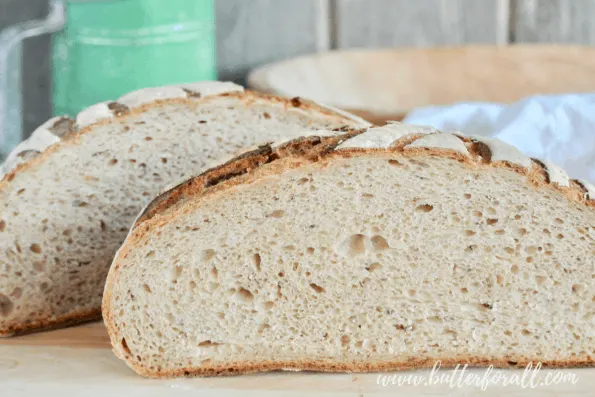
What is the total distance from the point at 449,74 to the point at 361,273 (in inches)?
67.8

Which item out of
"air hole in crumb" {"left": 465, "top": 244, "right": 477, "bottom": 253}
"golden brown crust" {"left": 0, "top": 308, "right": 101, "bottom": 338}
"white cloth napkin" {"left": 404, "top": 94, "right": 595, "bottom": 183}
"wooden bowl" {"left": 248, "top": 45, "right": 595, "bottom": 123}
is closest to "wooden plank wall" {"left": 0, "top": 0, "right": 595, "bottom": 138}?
"wooden bowl" {"left": 248, "top": 45, "right": 595, "bottom": 123}

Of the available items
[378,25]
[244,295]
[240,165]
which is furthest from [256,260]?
[378,25]

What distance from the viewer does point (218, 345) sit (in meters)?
1.60

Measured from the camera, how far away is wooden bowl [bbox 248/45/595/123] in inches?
119

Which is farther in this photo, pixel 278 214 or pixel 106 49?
pixel 106 49

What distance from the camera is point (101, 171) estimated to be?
177cm

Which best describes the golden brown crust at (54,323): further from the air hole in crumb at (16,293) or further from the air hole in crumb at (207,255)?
the air hole in crumb at (207,255)

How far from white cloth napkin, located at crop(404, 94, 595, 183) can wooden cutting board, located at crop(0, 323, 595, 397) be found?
2.39 ft

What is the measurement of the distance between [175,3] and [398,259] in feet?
3.89

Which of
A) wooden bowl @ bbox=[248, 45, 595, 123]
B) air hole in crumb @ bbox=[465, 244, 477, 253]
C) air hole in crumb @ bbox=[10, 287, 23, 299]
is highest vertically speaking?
wooden bowl @ bbox=[248, 45, 595, 123]

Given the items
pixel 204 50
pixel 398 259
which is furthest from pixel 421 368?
pixel 204 50

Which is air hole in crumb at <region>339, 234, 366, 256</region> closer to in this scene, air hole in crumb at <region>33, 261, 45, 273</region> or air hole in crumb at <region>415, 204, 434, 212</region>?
air hole in crumb at <region>415, 204, 434, 212</region>

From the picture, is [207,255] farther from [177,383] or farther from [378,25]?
[378,25]

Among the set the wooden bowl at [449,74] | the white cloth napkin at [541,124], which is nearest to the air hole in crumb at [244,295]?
the white cloth napkin at [541,124]
